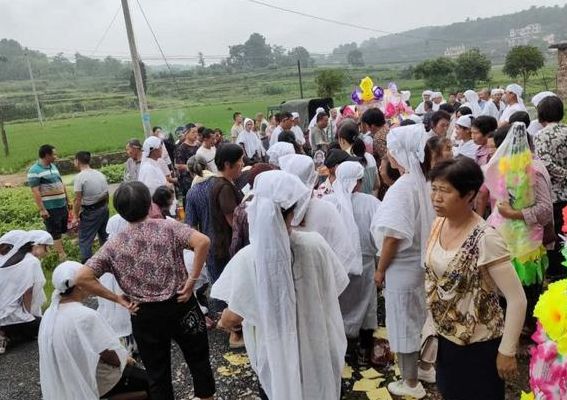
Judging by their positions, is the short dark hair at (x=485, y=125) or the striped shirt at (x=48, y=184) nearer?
the short dark hair at (x=485, y=125)

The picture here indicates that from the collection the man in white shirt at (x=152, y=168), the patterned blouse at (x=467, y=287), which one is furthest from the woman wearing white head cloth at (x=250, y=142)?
the patterned blouse at (x=467, y=287)

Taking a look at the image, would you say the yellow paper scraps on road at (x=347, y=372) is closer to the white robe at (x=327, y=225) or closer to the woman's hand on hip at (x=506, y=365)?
the white robe at (x=327, y=225)

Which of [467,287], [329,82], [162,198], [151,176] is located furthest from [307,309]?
[329,82]

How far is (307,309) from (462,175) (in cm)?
94

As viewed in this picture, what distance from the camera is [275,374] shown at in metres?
2.28

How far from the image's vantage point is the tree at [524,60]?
20953mm

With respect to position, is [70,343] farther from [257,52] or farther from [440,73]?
[257,52]

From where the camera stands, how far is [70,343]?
2.80m

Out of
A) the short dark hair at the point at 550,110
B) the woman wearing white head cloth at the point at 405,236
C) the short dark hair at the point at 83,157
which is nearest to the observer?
the woman wearing white head cloth at the point at 405,236

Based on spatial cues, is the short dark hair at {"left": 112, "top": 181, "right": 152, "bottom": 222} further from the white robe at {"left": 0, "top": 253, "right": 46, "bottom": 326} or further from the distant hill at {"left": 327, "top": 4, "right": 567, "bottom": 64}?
the distant hill at {"left": 327, "top": 4, "right": 567, "bottom": 64}

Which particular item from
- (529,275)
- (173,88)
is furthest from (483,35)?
(529,275)

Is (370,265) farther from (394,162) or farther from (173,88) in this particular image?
(173,88)

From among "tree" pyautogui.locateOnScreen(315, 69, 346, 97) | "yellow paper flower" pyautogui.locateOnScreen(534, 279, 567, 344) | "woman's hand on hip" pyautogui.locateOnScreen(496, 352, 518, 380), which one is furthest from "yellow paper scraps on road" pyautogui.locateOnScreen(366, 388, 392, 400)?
"tree" pyautogui.locateOnScreen(315, 69, 346, 97)

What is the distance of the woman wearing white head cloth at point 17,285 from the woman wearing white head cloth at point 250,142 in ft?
19.8
